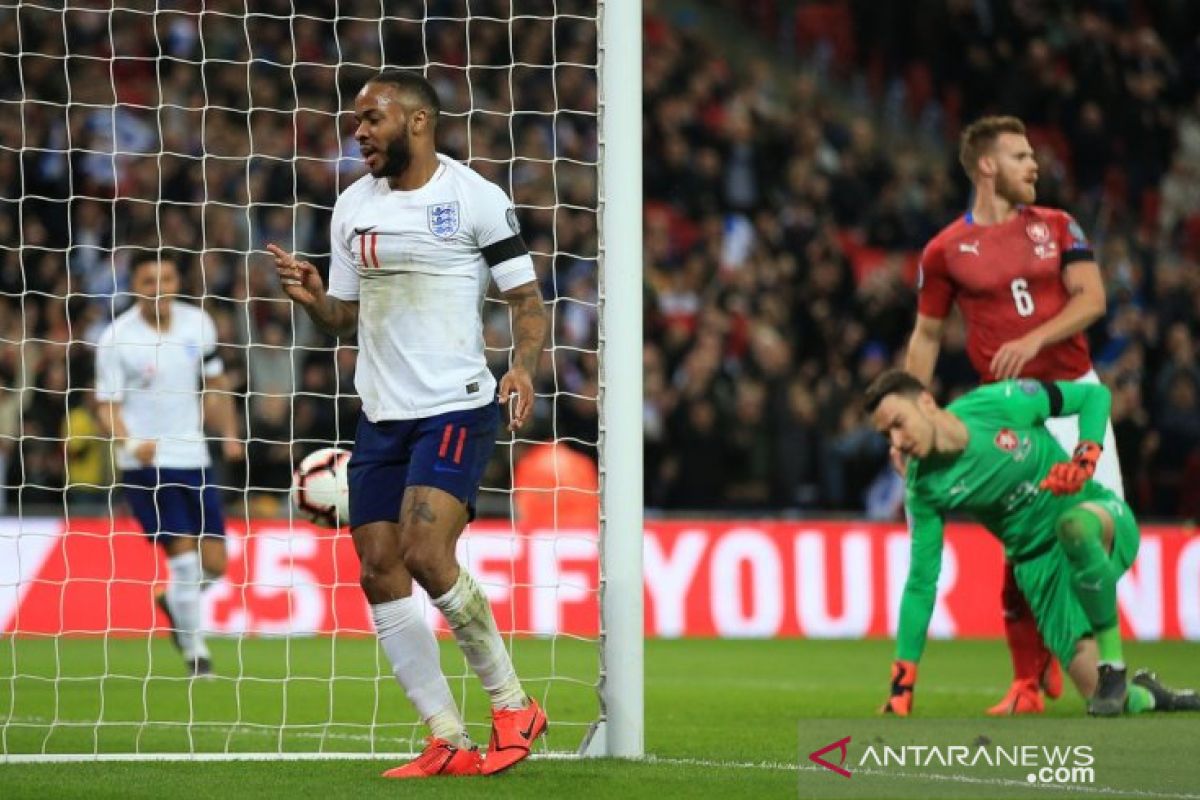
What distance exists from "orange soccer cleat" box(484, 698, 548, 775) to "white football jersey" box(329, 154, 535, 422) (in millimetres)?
933

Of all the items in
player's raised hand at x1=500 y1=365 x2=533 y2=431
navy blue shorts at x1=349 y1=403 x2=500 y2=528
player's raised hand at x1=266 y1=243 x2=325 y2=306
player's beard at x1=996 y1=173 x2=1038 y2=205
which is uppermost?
player's beard at x1=996 y1=173 x2=1038 y2=205

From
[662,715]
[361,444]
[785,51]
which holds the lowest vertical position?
[662,715]

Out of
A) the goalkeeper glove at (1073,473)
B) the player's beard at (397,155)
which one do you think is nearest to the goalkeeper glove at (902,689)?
the goalkeeper glove at (1073,473)

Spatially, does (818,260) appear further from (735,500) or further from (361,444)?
(361,444)

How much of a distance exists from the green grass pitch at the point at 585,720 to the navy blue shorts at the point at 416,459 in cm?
82

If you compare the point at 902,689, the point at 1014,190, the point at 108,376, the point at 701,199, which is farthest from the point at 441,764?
the point at 701,199

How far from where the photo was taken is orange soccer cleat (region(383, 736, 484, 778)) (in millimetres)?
6047

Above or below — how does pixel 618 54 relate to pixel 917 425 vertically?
above

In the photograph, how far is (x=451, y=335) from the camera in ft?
20.3

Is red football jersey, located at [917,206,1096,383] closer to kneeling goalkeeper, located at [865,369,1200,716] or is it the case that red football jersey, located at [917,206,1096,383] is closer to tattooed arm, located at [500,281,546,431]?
kneeling goalkeeper, located at [865,369,1200,716]

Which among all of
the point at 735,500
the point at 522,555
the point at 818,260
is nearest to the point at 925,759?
the point at 522,555

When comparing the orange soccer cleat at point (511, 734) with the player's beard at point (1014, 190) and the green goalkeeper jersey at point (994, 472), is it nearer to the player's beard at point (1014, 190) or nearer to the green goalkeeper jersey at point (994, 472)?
the green goalkeeper jersey at point (994, 472)

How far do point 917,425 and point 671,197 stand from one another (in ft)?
35.7

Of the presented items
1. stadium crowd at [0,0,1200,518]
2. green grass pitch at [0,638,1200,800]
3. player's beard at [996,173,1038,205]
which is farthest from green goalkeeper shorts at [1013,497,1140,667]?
stadium crowd at [0,0,1200,518]
